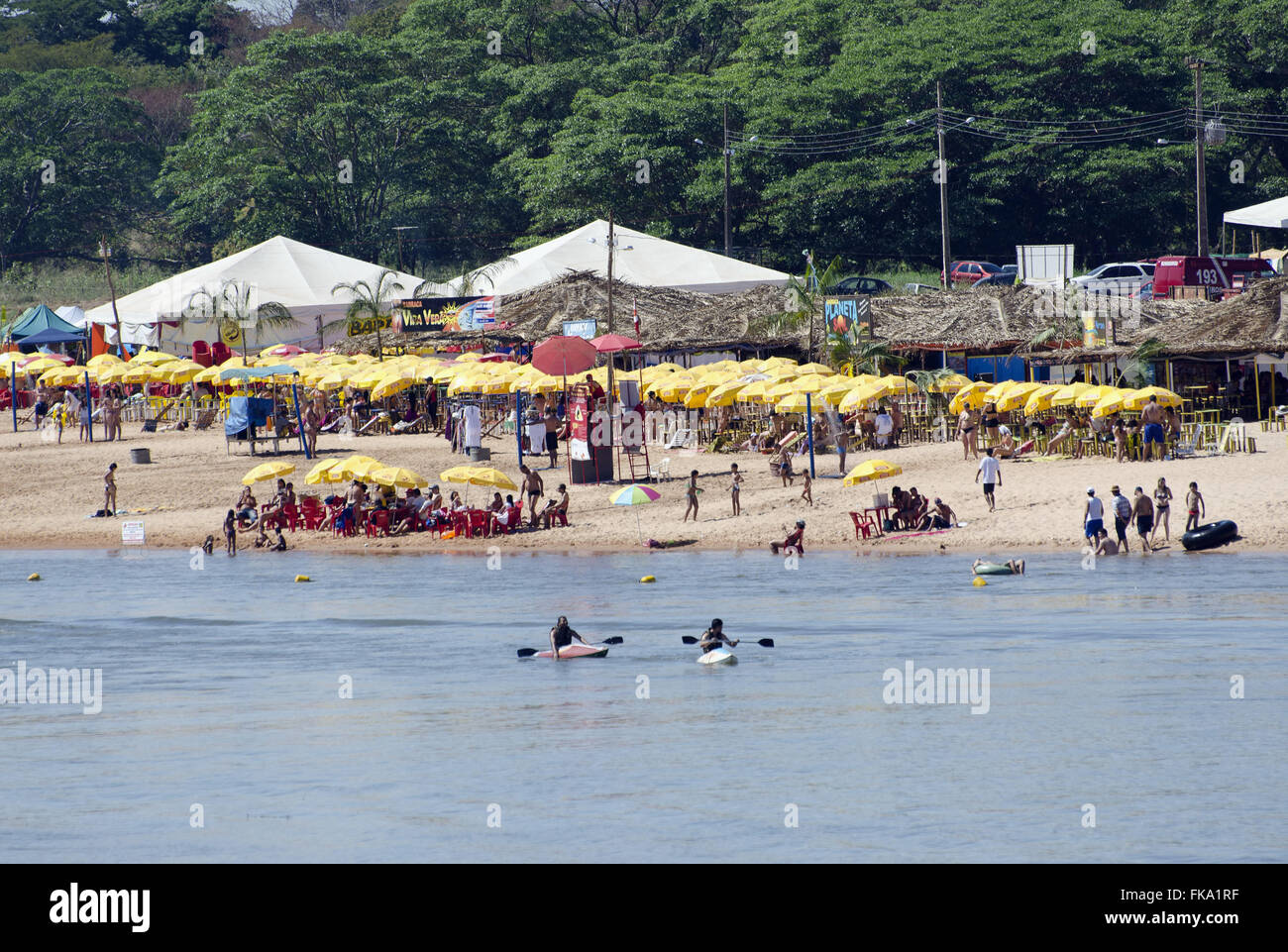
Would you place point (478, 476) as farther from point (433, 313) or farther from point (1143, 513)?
point (433, 313)

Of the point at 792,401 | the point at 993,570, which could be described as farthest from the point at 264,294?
the point at 993,570

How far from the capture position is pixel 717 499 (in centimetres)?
3541

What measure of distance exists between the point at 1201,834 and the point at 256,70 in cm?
6631

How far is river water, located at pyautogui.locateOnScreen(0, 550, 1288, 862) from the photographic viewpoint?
1738 cm

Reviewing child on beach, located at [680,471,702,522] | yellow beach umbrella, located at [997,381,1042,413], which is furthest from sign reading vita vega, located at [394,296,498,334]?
yellow beach umbrella, located at [997,381,1042,413]

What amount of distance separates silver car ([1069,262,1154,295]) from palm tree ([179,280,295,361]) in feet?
86.1

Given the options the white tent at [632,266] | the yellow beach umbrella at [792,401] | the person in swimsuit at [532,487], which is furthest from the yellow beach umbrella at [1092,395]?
the white tent at [632,266]

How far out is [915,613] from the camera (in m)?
26.0

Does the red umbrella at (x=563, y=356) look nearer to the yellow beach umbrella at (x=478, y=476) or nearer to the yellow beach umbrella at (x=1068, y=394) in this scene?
the yellow beach umbrella at (x=478, y=476)

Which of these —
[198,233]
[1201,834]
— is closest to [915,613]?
[1201,834]

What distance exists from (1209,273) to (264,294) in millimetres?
32226

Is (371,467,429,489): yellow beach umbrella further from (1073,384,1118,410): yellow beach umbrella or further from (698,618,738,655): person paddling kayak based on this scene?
(1073,384,1118,410): yellow beach umbrella

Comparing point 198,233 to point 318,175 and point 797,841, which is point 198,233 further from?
point 797,841

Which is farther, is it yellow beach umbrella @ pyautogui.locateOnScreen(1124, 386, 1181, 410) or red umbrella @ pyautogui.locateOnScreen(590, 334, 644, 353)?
red umbrella @ pyautogui.locateOnScreen(590, 334, 644, 353)
